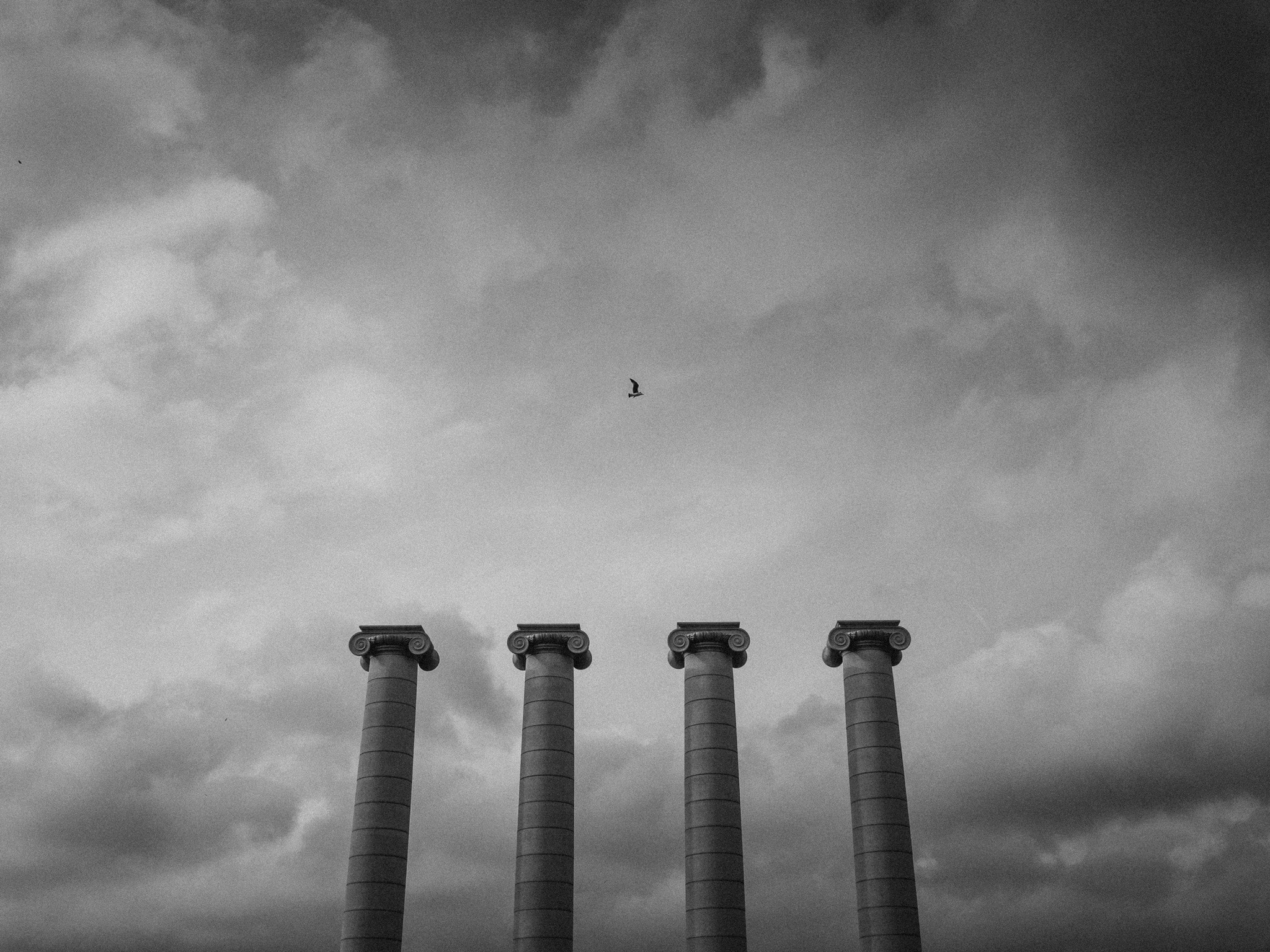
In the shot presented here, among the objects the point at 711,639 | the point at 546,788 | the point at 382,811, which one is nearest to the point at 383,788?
the point at 382,811

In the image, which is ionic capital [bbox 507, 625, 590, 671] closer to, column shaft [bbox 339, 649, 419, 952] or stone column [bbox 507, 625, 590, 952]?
stone column [bbox 507, 625, 590, 952]

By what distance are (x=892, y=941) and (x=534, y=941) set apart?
15.6 m

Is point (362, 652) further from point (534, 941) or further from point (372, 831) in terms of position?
point (534, 941)

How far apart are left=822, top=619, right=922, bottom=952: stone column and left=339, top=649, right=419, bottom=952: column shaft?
20.9 m

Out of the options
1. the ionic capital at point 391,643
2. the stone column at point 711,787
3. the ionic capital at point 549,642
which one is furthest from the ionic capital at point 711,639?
the ionic capital at point 391,643

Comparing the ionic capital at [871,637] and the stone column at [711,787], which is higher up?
the ionic capital at [871,637]

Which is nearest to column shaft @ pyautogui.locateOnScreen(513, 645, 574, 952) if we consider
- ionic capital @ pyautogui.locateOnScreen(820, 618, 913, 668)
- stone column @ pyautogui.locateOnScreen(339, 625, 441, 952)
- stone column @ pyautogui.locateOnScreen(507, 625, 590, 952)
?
stone column @ pyautogui.locateOnScreen(507, 625, 590, 952)

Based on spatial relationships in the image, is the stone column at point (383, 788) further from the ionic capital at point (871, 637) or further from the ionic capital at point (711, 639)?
the ionic capital at point (871, 637)

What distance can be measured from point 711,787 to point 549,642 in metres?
10.5

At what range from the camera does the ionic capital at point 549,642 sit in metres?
56.1

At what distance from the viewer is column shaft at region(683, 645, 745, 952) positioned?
5041 cm

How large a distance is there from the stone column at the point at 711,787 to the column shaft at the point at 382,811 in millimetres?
13122

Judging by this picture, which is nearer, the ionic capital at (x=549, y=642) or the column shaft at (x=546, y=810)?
the column shaft at (x=546, y=810)

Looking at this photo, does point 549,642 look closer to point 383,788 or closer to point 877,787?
Result: point 383,788
